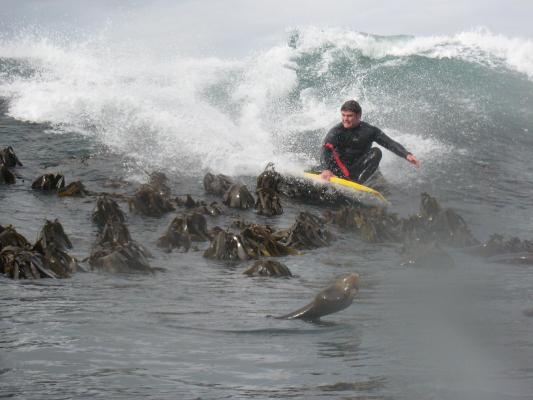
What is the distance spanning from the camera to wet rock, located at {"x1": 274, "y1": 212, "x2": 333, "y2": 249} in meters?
11.0

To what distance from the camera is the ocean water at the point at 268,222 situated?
16.8 feet

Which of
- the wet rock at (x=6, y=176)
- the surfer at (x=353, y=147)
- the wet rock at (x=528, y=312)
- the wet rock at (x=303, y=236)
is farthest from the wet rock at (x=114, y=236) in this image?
the surfer at (x=353, y=147)

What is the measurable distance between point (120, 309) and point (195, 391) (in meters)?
2.28

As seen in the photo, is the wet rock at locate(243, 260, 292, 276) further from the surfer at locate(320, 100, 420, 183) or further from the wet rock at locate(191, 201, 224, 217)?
the surfer at locate(320, 100, 420, 183)

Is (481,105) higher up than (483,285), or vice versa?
(481,105)

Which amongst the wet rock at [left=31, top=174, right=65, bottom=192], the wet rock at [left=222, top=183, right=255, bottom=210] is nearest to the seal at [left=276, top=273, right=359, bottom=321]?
the wet rock at [left=222, top=183, right=255, bottom=210]

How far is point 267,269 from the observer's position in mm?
8961

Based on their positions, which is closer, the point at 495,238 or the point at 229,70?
the point at 495,238

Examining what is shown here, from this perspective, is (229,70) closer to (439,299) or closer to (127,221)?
(127,221)

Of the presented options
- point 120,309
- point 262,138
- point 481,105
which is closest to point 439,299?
point 120,309

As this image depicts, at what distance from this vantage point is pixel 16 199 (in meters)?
13.3

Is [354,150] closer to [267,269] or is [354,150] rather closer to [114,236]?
[114,236]

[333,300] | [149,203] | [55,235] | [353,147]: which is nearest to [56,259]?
[55,235]

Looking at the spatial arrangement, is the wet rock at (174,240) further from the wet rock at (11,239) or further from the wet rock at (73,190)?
the wet rock at (73,190)
